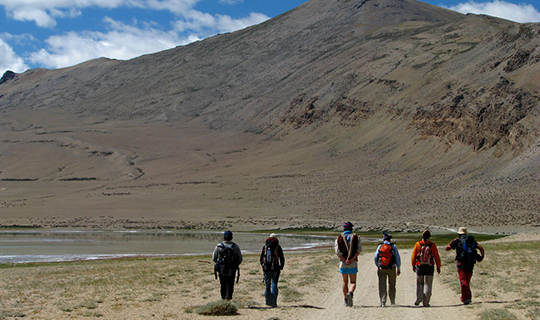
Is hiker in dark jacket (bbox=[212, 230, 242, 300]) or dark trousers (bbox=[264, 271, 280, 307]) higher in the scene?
hiker in dark jacket (bbox=[212, 230, 242, 300])

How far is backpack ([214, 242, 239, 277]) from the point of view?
1342cm

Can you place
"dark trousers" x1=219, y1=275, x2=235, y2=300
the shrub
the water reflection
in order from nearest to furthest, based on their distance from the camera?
the shrub
"dark trousers" x1=219, y1=275, x2=235, y2=300
the water reflection

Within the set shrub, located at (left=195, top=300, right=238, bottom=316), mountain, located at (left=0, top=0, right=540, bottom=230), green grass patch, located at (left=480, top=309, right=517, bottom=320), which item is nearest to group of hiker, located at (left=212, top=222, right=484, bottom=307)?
shrub, located at (left=195, top=300, right=238, bottom=316)

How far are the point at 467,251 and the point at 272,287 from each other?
16.0ft

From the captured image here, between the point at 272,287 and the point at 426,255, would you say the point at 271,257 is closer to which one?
the point at 272,287

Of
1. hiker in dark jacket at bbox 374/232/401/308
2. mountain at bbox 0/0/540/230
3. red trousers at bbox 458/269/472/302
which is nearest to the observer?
red trousers at bbox 458/269/472/302

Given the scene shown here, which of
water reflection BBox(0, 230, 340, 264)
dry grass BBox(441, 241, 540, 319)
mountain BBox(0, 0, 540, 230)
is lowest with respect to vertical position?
water reflection BBox(0, 230, 340, 264)

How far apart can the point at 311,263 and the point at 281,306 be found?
38.4ft

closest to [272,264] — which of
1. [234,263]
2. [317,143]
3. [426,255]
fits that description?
[234,263]

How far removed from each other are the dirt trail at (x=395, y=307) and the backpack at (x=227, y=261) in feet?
6.57

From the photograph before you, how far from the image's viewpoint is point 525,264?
849 inches

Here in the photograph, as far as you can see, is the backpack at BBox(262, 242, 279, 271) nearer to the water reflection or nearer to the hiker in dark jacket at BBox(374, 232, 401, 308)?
the hiker in dark jacket at BBox(374, 232, 401, 308)

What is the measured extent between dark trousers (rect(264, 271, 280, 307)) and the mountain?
54139mm

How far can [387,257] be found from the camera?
1432cm
